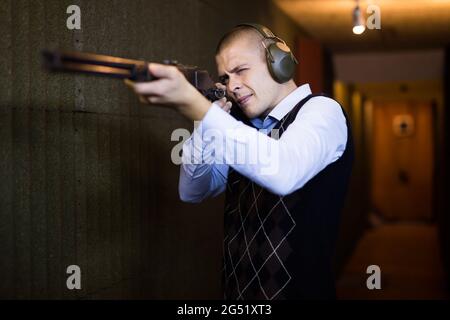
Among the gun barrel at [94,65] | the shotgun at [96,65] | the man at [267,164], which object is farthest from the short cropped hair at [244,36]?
the gun barrel at [94,65]

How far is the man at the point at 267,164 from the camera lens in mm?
1081

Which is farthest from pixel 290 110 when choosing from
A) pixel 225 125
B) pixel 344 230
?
pixel 344 230

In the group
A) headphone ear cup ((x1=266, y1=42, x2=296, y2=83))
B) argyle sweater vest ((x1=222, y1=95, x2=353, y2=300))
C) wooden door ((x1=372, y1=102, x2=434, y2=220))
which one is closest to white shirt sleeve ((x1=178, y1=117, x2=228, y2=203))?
argyle sweater vest ((x1=222, y1=95, x2=353, y2=300))

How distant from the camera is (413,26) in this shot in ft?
15.8

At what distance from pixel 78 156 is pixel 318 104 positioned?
82 centimetres

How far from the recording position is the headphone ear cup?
1446 millimetres

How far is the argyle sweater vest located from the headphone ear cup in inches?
4.4

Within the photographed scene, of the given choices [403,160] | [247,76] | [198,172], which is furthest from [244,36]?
[403,160]

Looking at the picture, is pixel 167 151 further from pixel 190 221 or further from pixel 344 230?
pixel 344 230

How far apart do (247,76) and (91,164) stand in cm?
65

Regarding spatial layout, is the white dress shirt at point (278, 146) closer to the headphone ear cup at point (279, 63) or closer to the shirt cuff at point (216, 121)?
the shirt cuff at point (216, 121)

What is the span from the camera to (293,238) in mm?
1317

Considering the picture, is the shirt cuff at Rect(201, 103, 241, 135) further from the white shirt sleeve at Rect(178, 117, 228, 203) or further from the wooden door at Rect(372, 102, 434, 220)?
the wooden door at Rect(372, 102, 434, 220)
